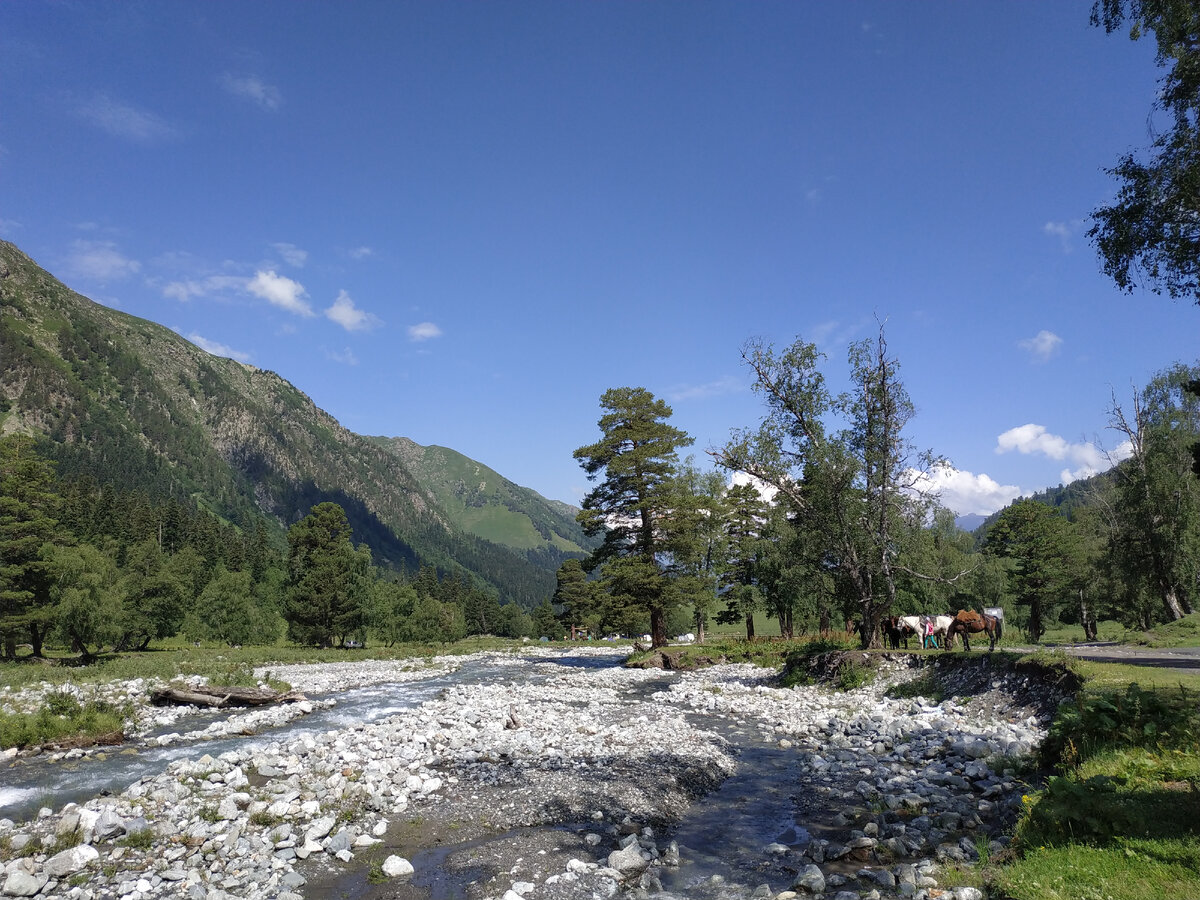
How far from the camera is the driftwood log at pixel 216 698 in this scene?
24234 millimetres

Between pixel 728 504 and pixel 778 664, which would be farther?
pixel 728 504

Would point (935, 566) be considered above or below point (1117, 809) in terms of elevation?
above

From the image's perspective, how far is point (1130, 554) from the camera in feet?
120

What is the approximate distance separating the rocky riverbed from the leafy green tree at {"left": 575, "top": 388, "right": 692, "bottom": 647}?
63.6 ft

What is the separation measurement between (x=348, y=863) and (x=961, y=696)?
17124mm

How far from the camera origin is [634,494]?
41.0 m

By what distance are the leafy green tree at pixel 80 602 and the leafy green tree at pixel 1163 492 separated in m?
62.6

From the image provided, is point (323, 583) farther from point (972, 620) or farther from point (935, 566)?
point (972, 620)

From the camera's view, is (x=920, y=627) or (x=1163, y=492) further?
(x=1163, y=492)

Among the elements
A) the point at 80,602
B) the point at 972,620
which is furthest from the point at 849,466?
the point at 80,602

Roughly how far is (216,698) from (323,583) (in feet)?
121

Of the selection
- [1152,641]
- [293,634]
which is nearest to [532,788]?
[1152,641]

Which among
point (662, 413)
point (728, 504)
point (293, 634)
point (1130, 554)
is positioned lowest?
point (293, 634)

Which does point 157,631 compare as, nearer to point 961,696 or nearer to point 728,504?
point 728,504
